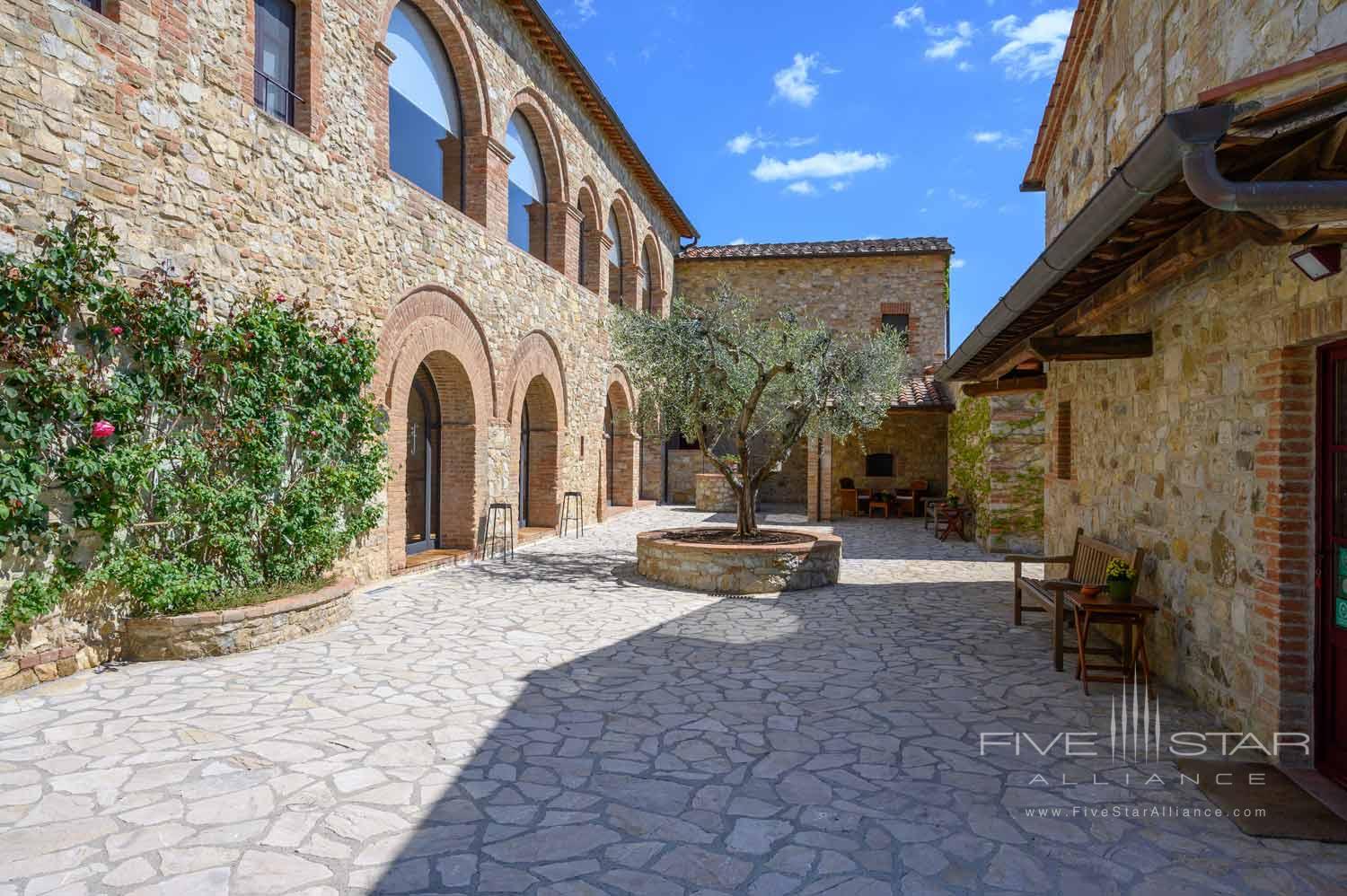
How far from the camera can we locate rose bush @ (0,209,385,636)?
442 centimetres

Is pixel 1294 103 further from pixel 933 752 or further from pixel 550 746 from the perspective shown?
pixel 550 746

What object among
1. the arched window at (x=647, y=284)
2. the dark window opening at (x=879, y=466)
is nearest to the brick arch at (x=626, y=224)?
the arched window at (x=647, y=284)

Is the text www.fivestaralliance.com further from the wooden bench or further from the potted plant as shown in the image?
the wooden bench

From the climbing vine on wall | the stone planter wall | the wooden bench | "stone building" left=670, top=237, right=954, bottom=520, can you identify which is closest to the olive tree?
the climbing vine on wall

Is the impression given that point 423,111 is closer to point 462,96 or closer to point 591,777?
point 462,96

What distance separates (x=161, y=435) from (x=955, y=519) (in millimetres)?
11409

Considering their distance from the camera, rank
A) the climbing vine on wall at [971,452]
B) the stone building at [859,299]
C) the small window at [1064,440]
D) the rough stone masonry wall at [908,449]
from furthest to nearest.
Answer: the stone building at [859,299] → the rough stone masonry wall at [908,449] → the climbing vine on wall at [971,452] → the small window at [1064,440]

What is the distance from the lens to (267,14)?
649cm

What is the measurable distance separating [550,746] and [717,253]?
17577 millimetres

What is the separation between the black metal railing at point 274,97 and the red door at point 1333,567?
24.3ft

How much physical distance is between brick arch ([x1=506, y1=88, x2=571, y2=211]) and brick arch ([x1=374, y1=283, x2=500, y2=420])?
3.26 meters

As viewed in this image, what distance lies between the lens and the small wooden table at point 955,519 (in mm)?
12844

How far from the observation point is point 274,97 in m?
6.61

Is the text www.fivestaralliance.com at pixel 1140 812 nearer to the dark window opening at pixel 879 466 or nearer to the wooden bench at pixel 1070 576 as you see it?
the wooden bench at pixel 1070 576
